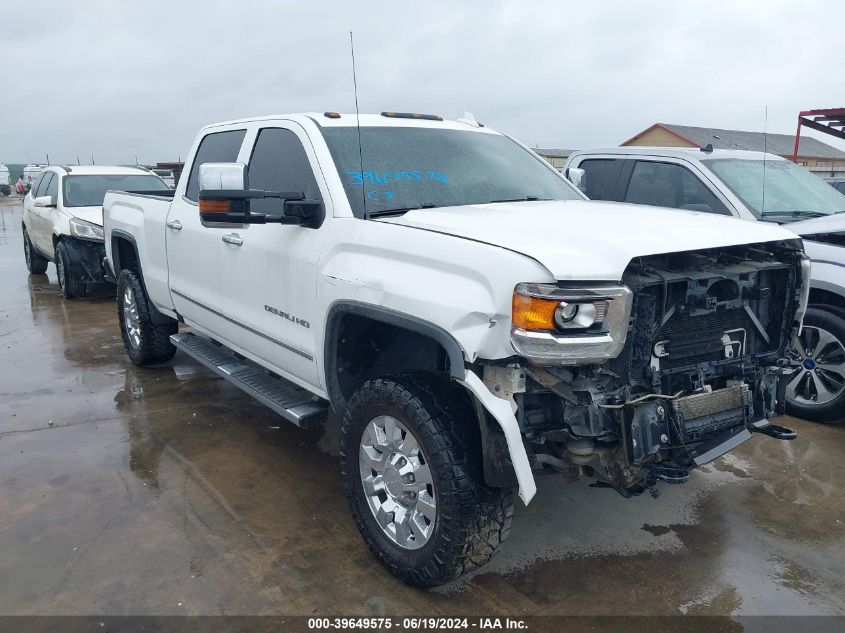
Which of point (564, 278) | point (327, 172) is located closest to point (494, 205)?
point (327, 172)

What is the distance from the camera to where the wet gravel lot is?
308 centimetres

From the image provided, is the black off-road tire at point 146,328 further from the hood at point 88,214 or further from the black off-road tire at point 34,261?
the black off-road tire at point 34,261

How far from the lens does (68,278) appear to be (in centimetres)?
964

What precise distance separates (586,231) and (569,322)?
0.53 meters

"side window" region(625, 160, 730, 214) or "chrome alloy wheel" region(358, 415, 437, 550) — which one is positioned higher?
"side window" region(625, 160, 730, 214)

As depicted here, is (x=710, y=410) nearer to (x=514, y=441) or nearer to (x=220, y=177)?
(x=514, y=441)

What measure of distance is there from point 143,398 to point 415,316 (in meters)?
3.62

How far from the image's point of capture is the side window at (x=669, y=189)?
582 cm

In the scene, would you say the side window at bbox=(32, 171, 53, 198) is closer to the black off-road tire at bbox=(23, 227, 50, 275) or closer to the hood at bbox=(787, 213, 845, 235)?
the black off-road tire at bbox=(23, 227, 50, 275)

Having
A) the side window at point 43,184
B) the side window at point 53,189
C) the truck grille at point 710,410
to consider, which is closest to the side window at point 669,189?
the truck grille at point 710,410

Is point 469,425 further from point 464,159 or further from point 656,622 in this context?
point 464,159

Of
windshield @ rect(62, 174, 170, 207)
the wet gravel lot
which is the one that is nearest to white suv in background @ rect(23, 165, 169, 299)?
windshield @ rect(62, 174, 170, 207)

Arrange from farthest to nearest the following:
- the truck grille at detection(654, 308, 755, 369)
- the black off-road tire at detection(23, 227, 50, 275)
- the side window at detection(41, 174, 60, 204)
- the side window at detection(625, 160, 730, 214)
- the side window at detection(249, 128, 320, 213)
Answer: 1. the black off-road tire at detection(23, 227, 50, 275)
2. the side window at detection(41, 174, 60, 204)
3. the side window at detection(625, 160, 730, 214)
4. the side window at detection(249, 128, 320, 213)
5. the truck grille at detection(654, 308, 755, 369)

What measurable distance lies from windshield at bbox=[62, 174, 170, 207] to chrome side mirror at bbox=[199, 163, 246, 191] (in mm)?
7232
